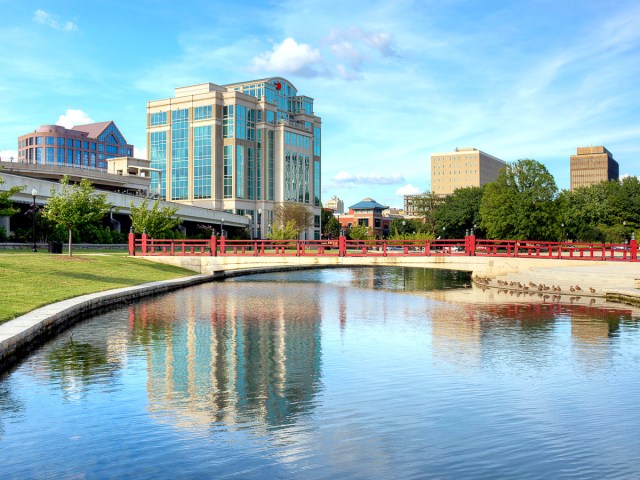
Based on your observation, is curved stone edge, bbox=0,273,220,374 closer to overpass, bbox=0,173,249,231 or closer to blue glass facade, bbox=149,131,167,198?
overpass, bbox=0,173,249,231

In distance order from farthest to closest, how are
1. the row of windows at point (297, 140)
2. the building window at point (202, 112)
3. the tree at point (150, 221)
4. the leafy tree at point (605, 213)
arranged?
the row of windows at point (297, 140), the building window at point (202, 112), the leafy tree at point (605, 213), the tree at point (150, 221)

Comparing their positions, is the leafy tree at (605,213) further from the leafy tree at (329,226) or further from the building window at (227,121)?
the leafy tree at (329,226)

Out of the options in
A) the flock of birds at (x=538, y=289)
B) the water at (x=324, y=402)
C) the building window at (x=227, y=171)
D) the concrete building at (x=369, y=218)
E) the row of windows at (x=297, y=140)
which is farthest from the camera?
the concrete building at (x=369, y=218)

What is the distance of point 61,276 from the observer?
29688 mm

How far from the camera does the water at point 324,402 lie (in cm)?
847

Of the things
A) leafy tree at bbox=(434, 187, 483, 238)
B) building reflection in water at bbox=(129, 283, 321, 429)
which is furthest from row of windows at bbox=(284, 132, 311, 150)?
building reflection in water at bbox=(129, 283, 321, 429)

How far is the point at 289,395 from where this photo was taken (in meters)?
11.9

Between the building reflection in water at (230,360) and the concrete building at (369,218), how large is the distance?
151m

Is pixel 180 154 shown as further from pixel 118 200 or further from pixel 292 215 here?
pixel 118 200

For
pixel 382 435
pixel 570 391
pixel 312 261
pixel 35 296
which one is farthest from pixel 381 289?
pixel 382 435

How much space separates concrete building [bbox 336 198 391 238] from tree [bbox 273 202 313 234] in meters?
64.1

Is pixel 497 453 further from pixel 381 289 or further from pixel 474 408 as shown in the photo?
pixel 381 289

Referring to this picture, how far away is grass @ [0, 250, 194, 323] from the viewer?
2118cm

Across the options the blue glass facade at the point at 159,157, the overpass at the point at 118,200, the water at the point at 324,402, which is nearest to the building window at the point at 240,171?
the overpass at the point at 118,200
